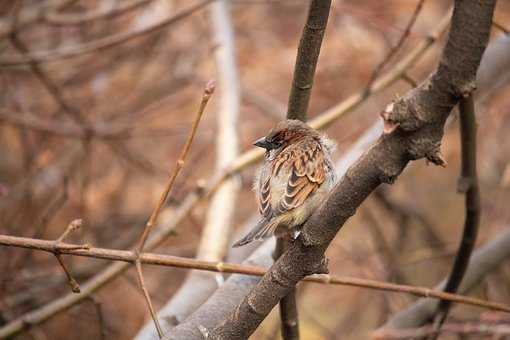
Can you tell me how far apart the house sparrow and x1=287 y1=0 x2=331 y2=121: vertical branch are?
0.18 metres

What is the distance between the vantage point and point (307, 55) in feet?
8.44

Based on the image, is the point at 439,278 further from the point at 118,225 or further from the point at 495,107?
the point at 118,225

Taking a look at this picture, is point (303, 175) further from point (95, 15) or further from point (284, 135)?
point (95, 15)

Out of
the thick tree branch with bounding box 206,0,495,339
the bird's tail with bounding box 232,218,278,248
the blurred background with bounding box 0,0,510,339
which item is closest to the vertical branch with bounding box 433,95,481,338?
the bird's tail with bounding box 232,218,278,248

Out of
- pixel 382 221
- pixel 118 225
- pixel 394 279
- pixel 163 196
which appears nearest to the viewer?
pixel 163 196

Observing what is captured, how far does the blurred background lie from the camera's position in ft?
19.3

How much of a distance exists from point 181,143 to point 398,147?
631 cm

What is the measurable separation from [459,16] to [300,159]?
1.66 m

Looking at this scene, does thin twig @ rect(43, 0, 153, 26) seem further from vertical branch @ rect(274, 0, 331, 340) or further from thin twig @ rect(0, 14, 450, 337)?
vertical branch @ rect(274, 0, 331, 340)

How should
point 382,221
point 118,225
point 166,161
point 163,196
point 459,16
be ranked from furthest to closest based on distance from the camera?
point 166,161
point 382,221
point 118,225
point 163,196
point 459,16

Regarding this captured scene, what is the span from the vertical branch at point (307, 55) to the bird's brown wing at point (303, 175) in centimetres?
30

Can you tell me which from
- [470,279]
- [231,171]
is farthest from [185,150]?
[470,279]

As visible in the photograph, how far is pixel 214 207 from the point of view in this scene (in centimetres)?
421

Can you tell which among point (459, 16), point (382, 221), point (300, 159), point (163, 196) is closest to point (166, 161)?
point (382, 221)
